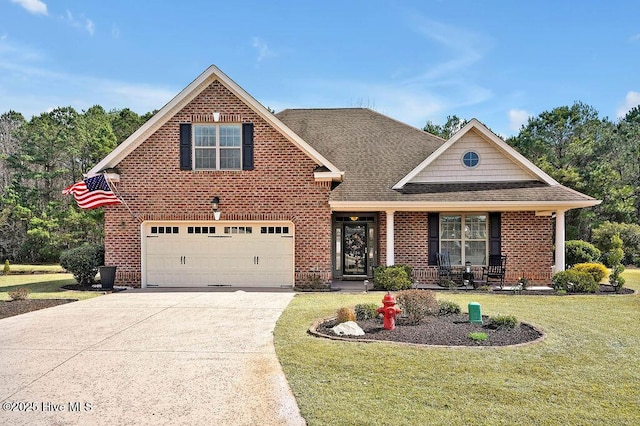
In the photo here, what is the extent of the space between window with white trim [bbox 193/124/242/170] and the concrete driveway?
18.0 ft

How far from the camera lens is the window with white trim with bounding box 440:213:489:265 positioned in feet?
49.0

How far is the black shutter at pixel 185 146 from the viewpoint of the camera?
46.4 ft

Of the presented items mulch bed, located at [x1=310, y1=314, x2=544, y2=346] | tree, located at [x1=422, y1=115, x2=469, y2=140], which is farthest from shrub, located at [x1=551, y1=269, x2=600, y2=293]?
tree, located at [x1=422, y1=115, x2=469, y2=140]

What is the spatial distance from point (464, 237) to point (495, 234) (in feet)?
3.26

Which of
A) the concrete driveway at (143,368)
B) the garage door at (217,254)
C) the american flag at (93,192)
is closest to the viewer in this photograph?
the concrete driveway at (143,368)

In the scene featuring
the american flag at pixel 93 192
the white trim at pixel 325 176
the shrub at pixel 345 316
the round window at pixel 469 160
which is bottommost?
the shrub at pixel 345 316

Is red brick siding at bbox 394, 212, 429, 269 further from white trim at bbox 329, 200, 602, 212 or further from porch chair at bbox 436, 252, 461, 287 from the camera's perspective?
white trim at bbox 329, 200, 602, 212

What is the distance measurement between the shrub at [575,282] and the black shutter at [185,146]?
11900 mm

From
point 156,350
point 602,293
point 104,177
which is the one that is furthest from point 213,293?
point 602,293

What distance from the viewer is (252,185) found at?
14070mm

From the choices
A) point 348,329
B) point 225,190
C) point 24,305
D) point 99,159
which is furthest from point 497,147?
point 99,159

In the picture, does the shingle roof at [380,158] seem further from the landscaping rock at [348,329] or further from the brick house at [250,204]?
the landscaping rock at [348,329]

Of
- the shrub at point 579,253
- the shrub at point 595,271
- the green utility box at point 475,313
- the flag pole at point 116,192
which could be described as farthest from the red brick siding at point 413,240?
the flag pole at point 116,192

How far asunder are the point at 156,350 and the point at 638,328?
8534 mm
